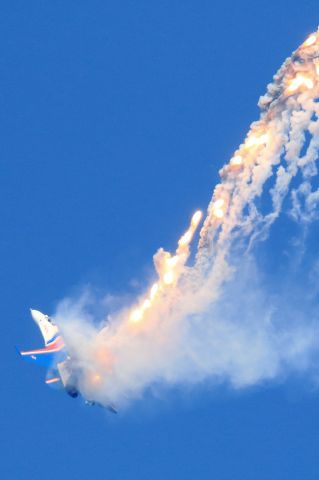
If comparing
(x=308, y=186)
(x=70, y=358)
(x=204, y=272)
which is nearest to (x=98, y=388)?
(x=70, y=358)

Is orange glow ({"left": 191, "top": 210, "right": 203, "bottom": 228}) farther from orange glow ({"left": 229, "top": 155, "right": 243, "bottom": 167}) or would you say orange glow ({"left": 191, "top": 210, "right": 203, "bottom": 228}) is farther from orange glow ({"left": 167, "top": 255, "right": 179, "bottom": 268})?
orange glow ({"left": 229, "top": 155, "right": 243, "bottom": 167})

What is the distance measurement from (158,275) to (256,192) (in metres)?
9.61

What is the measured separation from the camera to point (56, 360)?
120 metres

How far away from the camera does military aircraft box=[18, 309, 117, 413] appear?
119 meters

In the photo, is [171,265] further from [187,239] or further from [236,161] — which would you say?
[236,161]

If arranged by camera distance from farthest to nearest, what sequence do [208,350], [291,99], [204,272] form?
1. [208,350]
2. [204,272]
3. [291,99]

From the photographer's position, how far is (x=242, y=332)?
412 feet

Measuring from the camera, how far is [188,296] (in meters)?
118

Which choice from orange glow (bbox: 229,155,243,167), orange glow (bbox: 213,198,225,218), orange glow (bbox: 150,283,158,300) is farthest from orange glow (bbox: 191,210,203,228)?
orange glow (bbox: 150,283,158,300)

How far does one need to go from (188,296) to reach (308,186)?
1154 centimetres

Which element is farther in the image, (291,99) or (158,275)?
(158,275)

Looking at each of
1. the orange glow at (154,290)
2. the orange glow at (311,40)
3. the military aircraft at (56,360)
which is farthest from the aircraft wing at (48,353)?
the orange glow at (311,40)

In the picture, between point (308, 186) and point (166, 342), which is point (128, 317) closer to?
point (166, 342)

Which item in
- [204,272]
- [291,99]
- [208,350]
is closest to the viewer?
[291,99]
